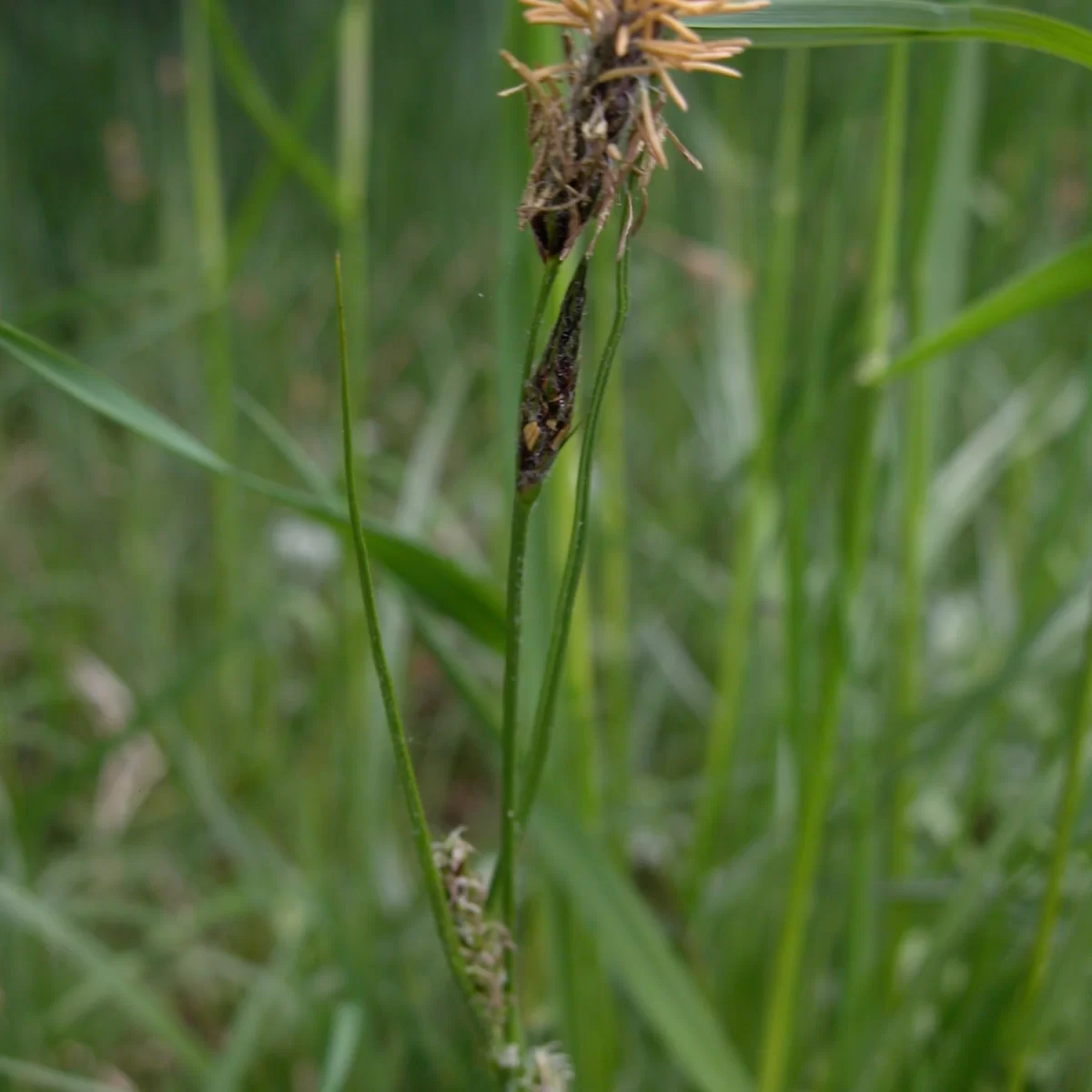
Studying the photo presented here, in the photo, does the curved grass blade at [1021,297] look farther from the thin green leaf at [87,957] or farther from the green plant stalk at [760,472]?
the thin green leaf at [87,957]

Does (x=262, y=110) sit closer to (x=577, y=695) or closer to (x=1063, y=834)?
(x=577, y=695)

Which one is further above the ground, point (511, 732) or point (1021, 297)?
point (1021, 297)

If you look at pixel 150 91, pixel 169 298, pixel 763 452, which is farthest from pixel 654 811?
pixel 150 91

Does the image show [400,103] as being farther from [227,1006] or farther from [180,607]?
[227,1006]

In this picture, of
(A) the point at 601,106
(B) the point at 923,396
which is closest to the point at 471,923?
(A) the point at 601,106

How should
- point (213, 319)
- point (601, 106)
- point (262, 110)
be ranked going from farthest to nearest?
point (213, 319), point (262, 110), point (601, 106)

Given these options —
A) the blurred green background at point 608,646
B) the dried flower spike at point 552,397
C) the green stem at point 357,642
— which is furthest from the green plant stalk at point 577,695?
the dried flower spike at point 552,397
